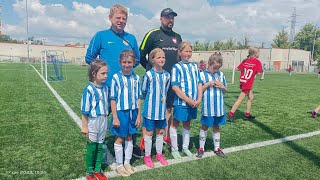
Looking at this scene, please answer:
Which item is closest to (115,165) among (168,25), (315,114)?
(168,25)

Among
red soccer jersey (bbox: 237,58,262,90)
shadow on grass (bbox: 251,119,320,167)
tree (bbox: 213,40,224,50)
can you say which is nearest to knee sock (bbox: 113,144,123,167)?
shadow on grass (bbox: 251,119,320,167)

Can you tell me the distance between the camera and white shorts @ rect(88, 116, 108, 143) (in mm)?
3082

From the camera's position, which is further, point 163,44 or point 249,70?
point 249,70

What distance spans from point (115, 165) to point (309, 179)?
253 cm

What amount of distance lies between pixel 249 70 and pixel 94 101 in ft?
15.8

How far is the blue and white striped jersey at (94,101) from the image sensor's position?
299 cm

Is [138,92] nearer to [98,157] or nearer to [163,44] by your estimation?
[98,157]

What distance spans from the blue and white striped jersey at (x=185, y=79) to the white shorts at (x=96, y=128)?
3.83 feet

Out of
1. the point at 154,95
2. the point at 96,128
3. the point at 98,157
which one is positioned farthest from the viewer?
the point at 154,95

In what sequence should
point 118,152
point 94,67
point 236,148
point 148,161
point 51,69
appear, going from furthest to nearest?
point 51,69, point 236,148, point 148,161, point 118,152, point 94,67

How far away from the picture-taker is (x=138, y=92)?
3432mm

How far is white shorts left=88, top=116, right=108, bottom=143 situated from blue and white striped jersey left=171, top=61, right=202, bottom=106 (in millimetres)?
1169

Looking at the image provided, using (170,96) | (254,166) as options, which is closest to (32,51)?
(170,96)

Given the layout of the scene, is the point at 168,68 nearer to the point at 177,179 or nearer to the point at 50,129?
the point at 177,179
